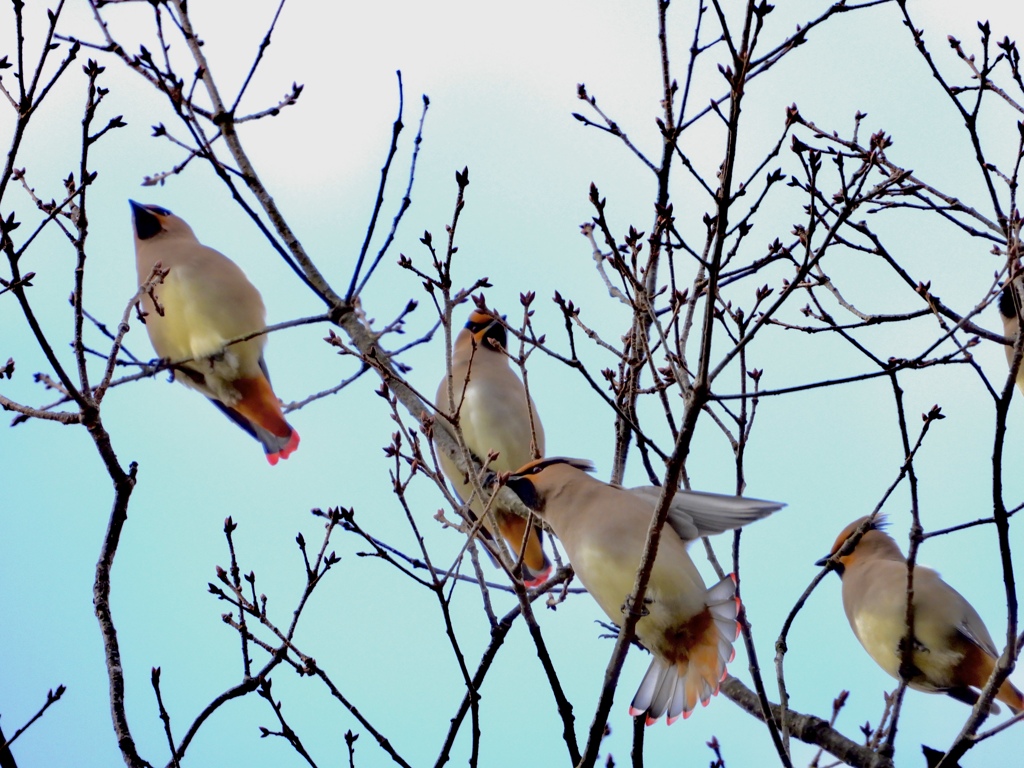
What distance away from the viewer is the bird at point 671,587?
3361 mm

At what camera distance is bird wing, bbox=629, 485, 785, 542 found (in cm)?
329

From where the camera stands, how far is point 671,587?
3.35 m

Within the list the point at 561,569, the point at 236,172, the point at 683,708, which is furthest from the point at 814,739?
the point at 236,172

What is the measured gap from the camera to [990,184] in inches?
137

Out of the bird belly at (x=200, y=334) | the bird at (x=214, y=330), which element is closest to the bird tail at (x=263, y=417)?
the bird at (x=214, y=330)

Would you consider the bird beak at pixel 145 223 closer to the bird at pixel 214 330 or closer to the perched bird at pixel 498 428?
the bird at pixel 214 330

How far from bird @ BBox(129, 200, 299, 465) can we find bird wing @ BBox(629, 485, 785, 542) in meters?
2.07

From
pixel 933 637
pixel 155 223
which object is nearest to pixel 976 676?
pixel 933 637

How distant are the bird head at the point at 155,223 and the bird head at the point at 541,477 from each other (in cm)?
242

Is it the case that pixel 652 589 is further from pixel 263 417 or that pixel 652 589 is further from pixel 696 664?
pixel 263 417

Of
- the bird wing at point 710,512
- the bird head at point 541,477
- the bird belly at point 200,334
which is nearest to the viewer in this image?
the bird wing at point 710,512

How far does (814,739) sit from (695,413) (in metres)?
1.69

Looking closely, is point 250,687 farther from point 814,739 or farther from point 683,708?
point 814,739

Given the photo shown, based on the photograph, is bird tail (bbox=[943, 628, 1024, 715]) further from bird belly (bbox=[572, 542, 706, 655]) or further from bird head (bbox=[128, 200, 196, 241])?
bird head (bbox=[128, 200, 196, 241])
